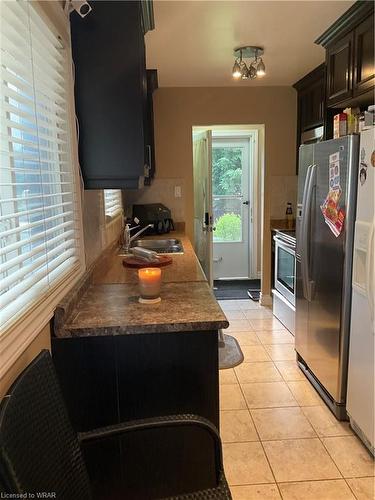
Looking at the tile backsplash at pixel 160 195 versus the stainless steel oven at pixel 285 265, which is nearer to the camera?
the stainless steel oven at pixel 285 265

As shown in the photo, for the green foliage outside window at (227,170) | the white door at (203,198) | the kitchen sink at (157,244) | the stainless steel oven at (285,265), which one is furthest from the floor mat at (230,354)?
the green foliage outside window at (227,170)

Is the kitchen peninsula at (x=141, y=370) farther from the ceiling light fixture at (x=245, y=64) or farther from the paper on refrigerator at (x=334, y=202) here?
the ceiling light fixture at (x=245, y=64)

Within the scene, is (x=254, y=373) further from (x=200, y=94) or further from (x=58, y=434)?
(x=200, y=94)

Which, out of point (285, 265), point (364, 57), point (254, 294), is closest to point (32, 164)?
point (364, 57)

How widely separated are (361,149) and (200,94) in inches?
96.3

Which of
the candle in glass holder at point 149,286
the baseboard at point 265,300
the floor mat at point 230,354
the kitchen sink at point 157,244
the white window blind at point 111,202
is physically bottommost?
the floor mat at point 230,354

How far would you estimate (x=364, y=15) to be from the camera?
230 centimetres

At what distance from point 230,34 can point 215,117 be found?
5.08 ft

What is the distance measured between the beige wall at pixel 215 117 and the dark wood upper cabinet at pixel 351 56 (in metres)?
1.31

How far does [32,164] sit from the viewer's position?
134 centimetres

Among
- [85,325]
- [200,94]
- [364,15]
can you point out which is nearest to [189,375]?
[85,325]

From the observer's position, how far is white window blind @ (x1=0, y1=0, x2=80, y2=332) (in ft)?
3.67

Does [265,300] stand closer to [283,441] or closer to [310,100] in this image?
[310,100]

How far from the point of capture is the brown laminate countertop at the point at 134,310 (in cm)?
144
